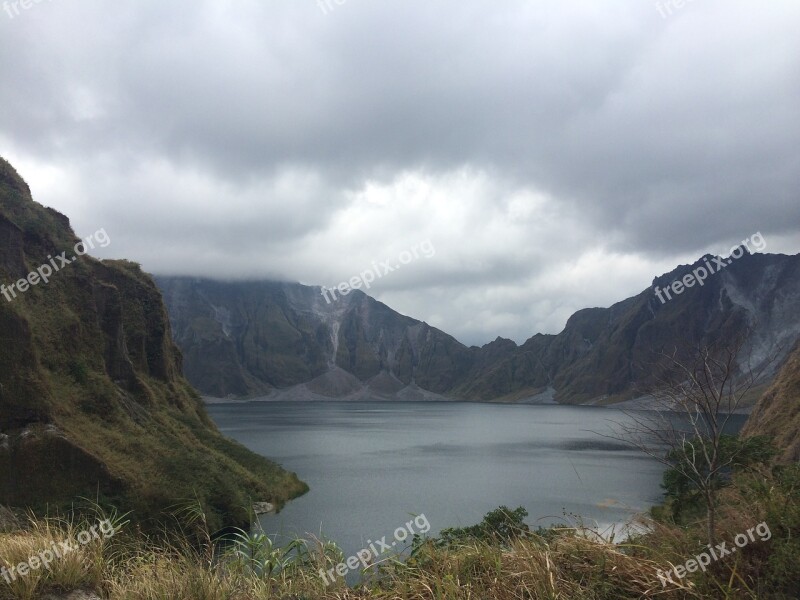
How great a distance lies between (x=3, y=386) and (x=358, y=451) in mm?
55528

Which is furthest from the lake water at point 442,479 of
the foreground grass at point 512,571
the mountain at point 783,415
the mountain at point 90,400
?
the mountain at point 783,415

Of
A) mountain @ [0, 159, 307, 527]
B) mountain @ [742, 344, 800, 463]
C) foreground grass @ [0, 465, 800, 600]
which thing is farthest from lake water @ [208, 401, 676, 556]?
mountain @ [742, 344, 800, 463]

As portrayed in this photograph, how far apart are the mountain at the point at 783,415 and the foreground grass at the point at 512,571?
44433 millimetres

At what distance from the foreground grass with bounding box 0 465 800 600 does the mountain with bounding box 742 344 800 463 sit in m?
44.4

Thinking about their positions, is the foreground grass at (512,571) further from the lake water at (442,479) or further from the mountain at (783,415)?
the mountain at (783,415)

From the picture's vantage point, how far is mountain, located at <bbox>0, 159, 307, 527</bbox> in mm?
35625

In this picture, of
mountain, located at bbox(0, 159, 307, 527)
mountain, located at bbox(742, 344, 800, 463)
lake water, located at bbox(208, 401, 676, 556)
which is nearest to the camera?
mountain, located at bbox(0, 159, 307, 527)

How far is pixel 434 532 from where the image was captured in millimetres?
37969

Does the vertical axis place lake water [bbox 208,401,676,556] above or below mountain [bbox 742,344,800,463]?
below

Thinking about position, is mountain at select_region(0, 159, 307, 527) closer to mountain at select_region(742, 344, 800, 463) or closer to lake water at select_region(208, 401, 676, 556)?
lake water at select_region(208, 401, 676, 556)

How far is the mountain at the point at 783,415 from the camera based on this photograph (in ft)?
152

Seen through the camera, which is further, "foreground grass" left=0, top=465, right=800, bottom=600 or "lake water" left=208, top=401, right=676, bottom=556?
"lake water" left=208, top=401, right=676, bottom=556

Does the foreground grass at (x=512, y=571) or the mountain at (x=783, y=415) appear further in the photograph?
the mountain at (x=783, y=415)

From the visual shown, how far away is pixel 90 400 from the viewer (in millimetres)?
44250
